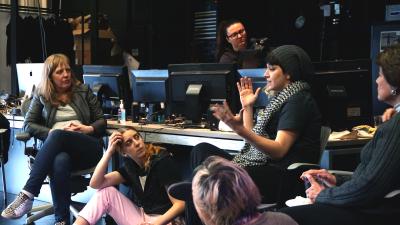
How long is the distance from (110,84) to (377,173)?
9.48 ft

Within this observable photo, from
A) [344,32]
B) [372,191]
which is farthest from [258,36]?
[372,191]

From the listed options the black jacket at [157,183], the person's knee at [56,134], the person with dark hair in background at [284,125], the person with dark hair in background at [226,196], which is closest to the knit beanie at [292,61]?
the person with dark hair in background at [284,125]

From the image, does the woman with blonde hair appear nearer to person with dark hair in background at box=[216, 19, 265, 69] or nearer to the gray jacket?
the gray jacket

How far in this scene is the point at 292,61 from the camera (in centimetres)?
289

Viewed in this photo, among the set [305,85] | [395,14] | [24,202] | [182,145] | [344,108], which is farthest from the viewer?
[395,14]

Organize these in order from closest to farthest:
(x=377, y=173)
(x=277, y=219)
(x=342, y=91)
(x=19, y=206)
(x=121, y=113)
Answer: (x=277, y=219) < (x=377, y=173) < (x=342, y=91) < (x=19, y=206) < (x=121, y=113)

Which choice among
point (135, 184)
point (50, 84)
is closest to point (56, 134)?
point (50, 84)

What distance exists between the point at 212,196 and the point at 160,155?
1654 millimetres

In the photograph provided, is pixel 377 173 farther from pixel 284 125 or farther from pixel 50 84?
pixel 50 84

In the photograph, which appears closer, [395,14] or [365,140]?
[365,140]

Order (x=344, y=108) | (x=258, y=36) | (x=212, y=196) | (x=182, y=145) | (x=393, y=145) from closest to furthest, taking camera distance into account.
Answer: (x=212, y=196) → (x=393, y=145) → (x=344, y=108) → (x=182, y=145) → (x=258, y=36)

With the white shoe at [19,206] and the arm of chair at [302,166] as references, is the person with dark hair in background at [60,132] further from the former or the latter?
the arm of chair at [302,166]

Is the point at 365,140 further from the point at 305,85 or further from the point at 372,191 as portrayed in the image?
the point at 372,191

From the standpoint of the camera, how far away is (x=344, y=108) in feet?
11.7
